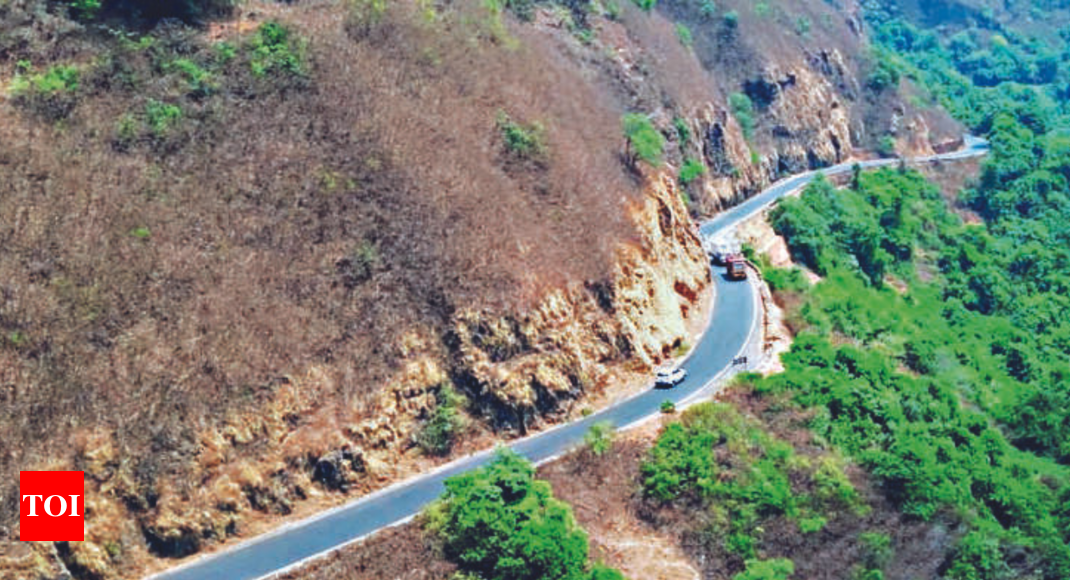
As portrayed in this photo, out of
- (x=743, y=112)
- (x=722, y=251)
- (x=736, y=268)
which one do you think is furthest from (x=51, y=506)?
(x=743, y=112)

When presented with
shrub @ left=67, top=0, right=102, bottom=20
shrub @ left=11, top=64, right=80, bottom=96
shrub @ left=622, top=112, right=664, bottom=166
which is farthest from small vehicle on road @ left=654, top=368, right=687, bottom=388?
shrub @ left=67, top=0, right=102, bottom=20

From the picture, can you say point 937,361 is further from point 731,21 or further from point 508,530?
point 731,21

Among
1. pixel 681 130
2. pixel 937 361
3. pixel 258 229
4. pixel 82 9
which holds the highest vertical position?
pixel 82 9

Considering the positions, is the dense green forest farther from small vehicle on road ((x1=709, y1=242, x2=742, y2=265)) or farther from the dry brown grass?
the dry brown grass

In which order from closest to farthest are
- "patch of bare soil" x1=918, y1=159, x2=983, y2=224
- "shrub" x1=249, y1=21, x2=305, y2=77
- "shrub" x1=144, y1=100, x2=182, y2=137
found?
"shrub" x1=144, y1=100, x2=182, y2=137
"shrub" x1=249, y1=21, x2=305, y2=77
"patch of bare soil" x1=918, y1=159, x2=983, y2=224

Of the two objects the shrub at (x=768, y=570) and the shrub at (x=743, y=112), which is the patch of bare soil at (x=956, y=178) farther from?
the shrub at (x=768, y=570)

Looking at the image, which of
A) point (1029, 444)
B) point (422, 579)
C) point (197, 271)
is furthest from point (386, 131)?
point (1029, 444)

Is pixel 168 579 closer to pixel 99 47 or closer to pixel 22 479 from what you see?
pixel 22 479
